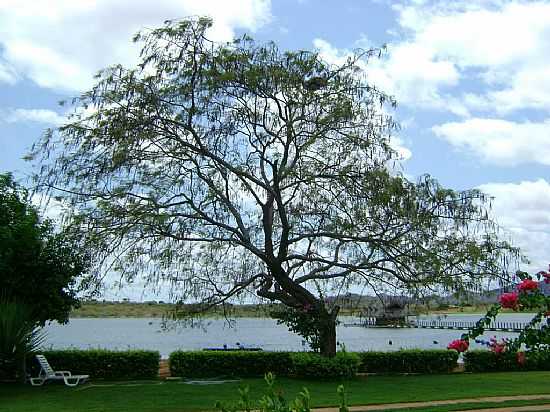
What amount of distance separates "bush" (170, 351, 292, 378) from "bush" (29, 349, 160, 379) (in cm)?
74

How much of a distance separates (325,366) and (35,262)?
27.9ft

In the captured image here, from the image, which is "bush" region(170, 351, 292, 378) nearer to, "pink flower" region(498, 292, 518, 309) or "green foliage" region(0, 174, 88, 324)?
"green foliage" region(0, 174, 88, 324)

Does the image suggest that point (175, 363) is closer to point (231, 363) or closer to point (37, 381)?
point (231, 363)

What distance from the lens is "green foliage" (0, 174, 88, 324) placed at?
59.9 ft

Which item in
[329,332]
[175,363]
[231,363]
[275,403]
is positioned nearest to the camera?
[275,403]

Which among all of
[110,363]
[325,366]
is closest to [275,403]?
[325,366]

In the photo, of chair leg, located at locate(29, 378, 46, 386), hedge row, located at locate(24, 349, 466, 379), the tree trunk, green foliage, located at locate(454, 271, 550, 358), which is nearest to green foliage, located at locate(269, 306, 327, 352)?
the tree trunk

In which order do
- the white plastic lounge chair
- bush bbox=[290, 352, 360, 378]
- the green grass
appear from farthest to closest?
bush bbox=[290, 352, 360, 378]
the white plastic lounge chair
the green grass

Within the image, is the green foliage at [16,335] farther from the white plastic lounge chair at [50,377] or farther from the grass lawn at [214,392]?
the grass lawn at [214,392]

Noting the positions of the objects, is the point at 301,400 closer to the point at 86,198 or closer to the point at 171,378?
the point at 86,198

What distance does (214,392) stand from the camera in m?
16.8

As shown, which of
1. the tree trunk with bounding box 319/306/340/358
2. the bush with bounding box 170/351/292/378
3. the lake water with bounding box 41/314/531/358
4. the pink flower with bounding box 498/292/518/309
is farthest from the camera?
the lake water with bounding box 41/314/531/358

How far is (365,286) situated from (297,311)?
2.76 m

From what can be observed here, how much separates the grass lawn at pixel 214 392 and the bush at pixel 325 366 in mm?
383
